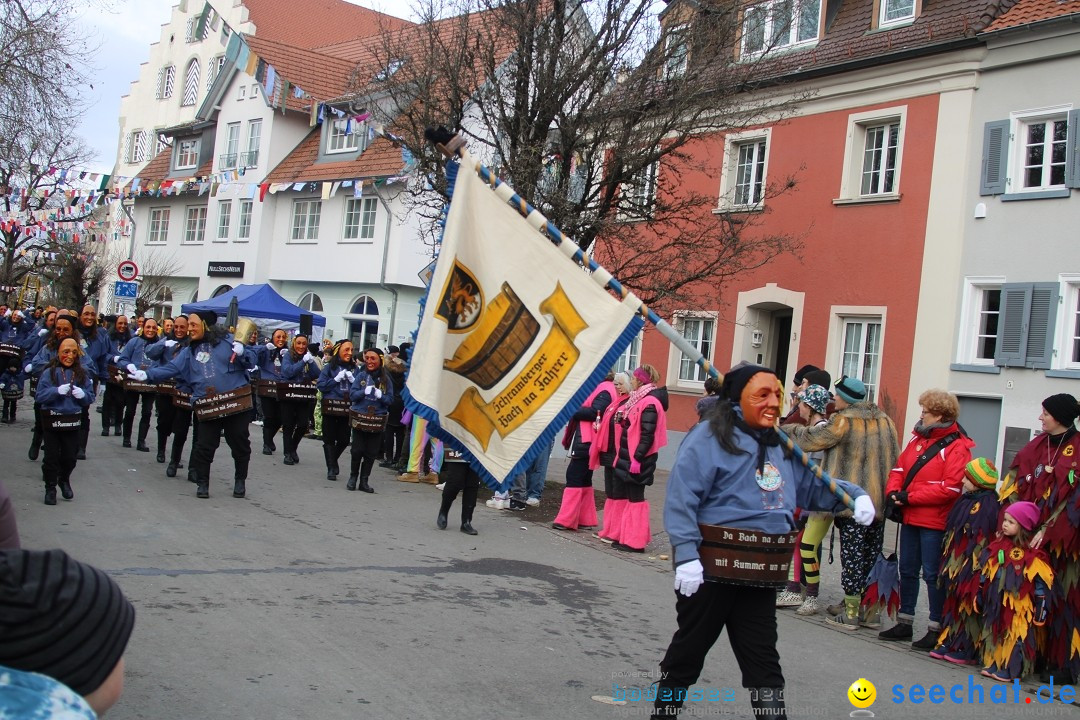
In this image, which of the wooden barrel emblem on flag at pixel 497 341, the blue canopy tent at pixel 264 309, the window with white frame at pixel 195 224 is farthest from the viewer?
the window with white frame at pixel 195 224

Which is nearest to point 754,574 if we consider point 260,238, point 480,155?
point 480,155

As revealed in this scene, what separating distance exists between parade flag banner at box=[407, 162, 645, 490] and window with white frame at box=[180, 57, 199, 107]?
43201mm

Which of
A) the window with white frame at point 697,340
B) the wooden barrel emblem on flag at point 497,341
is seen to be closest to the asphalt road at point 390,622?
the wooden barrel emblem on flag at point 497,341

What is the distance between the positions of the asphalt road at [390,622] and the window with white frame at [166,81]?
39.2 meters

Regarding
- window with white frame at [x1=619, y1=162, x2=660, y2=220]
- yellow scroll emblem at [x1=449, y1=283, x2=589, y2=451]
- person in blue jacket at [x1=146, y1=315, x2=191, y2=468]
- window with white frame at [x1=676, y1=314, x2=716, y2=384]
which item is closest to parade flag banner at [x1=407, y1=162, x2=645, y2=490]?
yellow scroll emblem at [x1=449, y1=283, x2=589, y2=451]

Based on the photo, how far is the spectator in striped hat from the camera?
6.39 feet

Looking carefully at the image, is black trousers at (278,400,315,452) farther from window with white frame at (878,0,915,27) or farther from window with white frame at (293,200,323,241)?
window with white frame at (293,200,323,241)

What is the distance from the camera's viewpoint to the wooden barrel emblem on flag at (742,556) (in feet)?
15.3

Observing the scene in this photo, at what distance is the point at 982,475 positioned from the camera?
730cm

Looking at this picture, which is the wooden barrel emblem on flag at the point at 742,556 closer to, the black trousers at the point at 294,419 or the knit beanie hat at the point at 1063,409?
the knit beanie hat at the point at 1063,409

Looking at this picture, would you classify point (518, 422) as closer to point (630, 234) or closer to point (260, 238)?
point (630, 234)

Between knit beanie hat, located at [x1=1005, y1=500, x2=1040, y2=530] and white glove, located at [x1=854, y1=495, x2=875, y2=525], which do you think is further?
knit beanie hat, located at [x1=1005, y1=500, x2=1040, y2=530]

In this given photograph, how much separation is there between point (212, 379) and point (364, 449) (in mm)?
2641

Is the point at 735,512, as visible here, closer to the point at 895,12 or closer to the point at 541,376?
the point at 541,376
